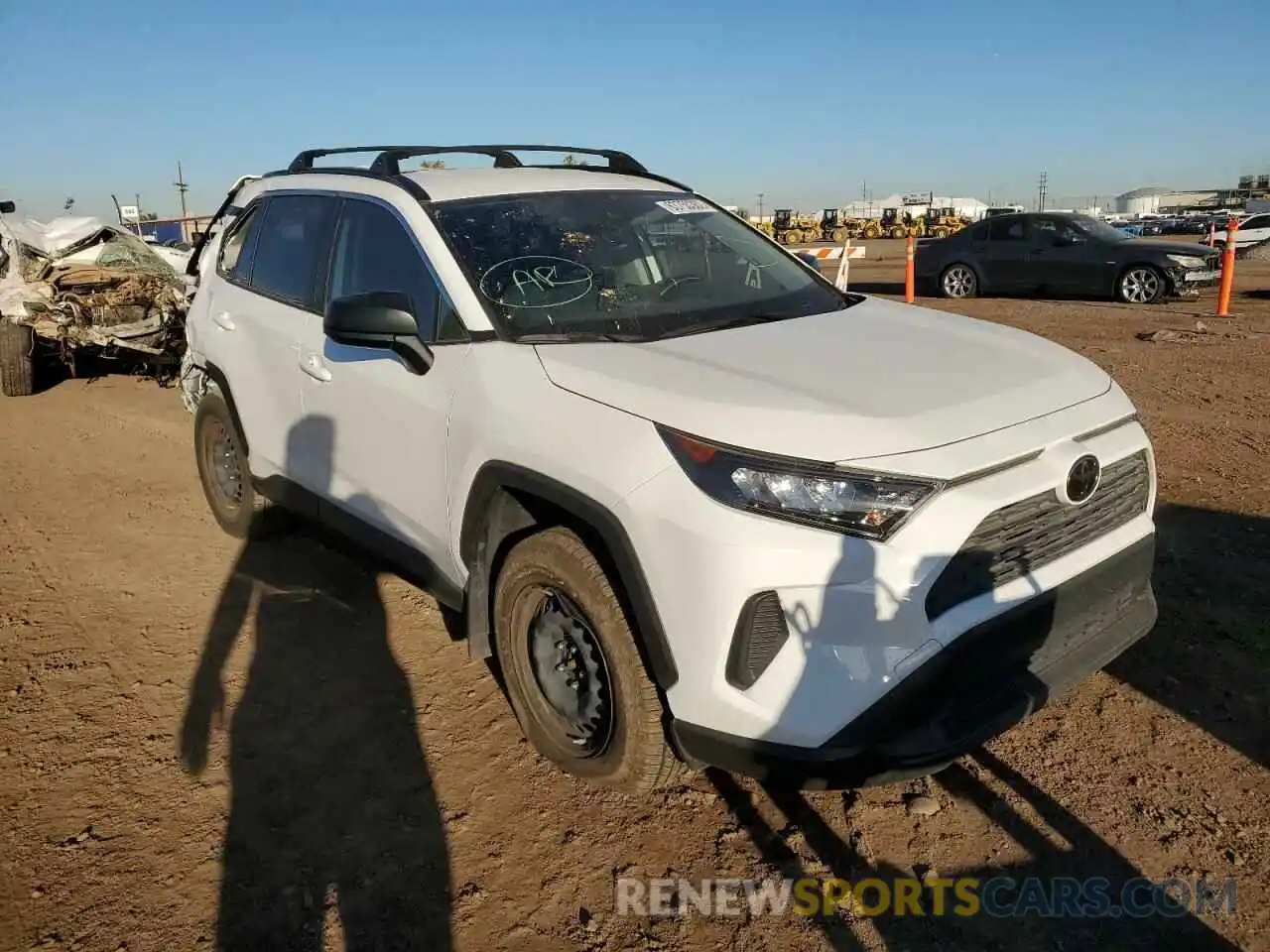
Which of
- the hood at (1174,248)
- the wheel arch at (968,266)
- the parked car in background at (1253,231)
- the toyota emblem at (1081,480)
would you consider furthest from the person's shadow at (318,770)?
the parked car in background at (1253,231)

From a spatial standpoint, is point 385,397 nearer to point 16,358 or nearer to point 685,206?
point 685,206

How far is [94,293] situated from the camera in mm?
9406

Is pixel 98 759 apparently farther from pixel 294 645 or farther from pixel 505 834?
pixel 505 834

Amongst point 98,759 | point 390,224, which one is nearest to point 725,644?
point 390,224

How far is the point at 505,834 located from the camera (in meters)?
2.76

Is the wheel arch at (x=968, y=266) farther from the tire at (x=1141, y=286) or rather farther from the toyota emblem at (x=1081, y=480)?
the toyota emblem at (x=1081, y=480)

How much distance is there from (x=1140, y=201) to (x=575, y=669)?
12504 centimetres

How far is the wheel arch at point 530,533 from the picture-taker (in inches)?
95.3

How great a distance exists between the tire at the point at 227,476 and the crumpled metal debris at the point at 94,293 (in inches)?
149

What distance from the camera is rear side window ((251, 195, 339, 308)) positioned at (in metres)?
3.95

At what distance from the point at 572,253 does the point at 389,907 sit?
2.18 m

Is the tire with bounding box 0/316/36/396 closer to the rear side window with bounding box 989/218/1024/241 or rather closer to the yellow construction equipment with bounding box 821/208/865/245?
the rear side window with bounding box 989/218/1024/241

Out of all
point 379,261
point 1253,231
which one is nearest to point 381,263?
point 379,261

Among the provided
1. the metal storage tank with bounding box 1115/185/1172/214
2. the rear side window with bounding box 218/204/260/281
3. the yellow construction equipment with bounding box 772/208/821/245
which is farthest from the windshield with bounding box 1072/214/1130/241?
the metal storage tank with bounding box 1115/185/1172/214
